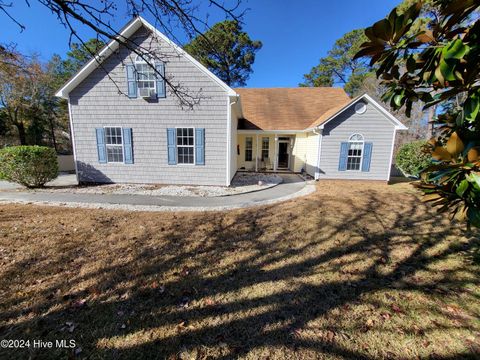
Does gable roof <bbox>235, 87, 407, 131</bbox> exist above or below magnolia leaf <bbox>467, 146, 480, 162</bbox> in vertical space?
above

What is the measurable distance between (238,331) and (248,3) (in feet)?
15.3

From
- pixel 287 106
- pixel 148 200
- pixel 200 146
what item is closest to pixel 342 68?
pixel 287 106

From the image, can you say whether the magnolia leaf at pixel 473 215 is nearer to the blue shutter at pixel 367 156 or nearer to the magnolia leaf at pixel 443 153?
the magnolia leaf at pixel 443 153

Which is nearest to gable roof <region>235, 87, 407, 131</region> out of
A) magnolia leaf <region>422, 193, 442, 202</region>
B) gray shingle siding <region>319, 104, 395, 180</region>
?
gray shingle siding <region>319, 104, 395, 180</region>

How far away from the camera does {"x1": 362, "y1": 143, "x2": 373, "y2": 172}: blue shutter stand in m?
10.5

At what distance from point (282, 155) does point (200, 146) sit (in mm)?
7078

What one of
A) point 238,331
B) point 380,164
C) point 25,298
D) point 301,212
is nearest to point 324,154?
point 380,164

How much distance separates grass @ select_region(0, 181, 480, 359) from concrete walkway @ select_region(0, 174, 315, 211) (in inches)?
47.6

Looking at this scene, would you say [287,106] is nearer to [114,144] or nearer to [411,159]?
[411,159]

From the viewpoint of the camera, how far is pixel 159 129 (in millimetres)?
9180

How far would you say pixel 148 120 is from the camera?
29.9 feet

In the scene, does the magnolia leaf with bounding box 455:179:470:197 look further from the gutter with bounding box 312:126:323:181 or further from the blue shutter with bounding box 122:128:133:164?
the blue shutter with bounding box 122:128:133:164

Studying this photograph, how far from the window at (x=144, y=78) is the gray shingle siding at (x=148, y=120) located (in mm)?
399

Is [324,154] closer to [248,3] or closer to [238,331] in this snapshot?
[248,3]
